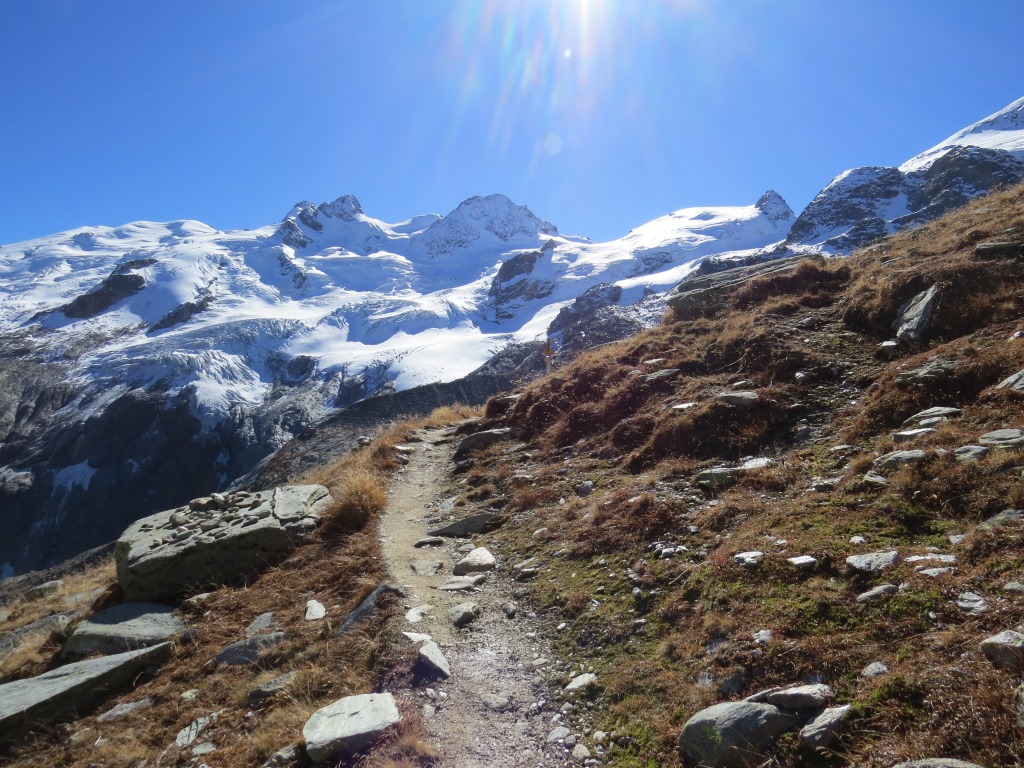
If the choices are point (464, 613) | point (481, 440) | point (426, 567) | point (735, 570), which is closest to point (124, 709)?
point (426, 567)

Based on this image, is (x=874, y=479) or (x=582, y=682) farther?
(x=874, y=479)

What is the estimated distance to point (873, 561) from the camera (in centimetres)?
509

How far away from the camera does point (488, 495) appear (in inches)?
470

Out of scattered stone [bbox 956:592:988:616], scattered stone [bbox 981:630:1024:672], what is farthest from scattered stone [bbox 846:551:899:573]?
scattered stone [bbox 981:630:1024:672]

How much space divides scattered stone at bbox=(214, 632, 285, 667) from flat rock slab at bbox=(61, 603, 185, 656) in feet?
4.56

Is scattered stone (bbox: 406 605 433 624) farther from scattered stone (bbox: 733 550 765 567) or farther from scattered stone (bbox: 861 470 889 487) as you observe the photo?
scattered stone (bbox: 861 470 889 487)

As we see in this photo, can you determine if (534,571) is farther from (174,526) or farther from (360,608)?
(174,526)

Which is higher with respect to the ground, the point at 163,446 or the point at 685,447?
the point at 163,446

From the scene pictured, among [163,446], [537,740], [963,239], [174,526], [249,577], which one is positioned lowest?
[537,740]

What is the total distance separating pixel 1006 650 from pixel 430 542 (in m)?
8.01

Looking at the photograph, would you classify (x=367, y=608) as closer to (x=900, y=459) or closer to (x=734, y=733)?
(x=734, y=733)

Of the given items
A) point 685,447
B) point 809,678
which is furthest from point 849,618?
point 685,447

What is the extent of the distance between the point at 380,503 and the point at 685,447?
5.99 meters

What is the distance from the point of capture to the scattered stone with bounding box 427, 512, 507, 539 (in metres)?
10.3
